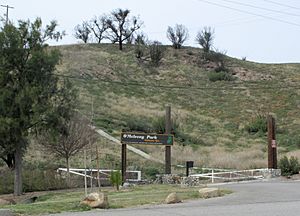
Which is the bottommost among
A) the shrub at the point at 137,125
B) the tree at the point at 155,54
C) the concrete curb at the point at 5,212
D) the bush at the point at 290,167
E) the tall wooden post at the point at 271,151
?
the concrete curb at the point at 5,212

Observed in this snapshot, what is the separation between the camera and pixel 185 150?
47375 millimetres

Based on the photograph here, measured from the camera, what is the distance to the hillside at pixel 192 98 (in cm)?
5094

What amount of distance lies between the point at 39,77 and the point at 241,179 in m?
13.2

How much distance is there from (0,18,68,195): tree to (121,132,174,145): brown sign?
3709mm

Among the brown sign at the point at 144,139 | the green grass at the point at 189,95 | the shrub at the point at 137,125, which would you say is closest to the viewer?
the brown sign at the point at 144,139

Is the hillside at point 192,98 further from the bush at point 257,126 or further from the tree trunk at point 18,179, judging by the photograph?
the tree trunk at point 18,179

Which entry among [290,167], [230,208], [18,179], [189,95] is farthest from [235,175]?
[189,95]

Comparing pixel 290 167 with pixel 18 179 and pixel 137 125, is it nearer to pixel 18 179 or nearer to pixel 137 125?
pixel 18 179

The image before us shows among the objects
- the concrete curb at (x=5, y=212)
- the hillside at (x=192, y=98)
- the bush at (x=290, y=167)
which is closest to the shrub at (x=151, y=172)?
the hillside at (x=192, y=98)

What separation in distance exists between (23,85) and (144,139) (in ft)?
25.7

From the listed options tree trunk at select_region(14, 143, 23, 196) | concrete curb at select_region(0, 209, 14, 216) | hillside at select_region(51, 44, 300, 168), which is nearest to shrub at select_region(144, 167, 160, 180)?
hillside at select_region(51, 44, 300, 168)

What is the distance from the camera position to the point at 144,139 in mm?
32125

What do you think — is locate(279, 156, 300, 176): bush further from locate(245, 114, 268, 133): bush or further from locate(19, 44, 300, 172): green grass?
locate(245, 114, 268, 133): bush

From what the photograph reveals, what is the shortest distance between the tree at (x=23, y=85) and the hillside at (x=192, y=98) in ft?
53.5
